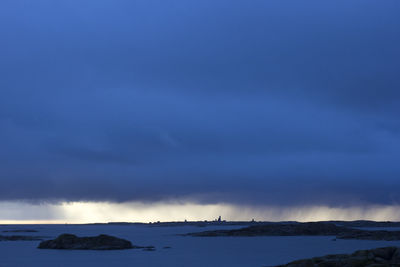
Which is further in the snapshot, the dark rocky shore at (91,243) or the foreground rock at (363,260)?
the dark rocky shore at (91,243)

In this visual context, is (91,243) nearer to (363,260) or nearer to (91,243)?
(91,243)

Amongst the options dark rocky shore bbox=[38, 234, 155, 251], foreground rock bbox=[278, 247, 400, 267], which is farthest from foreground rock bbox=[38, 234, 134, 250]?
foreground rock bbox=[278, 247, 400, 267]

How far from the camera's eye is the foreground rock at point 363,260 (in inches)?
1946

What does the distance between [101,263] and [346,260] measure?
48.9 meters

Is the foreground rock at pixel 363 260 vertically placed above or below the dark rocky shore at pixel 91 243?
below

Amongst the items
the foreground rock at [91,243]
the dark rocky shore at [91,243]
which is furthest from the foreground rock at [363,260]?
the foreground rock at [91,243]

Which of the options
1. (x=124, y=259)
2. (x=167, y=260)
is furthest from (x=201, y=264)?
(x=124, y=259)

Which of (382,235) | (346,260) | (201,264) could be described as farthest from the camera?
(382,235)

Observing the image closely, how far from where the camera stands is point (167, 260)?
319 ft

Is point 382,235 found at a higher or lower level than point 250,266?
higher

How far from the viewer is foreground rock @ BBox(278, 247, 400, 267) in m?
49.4

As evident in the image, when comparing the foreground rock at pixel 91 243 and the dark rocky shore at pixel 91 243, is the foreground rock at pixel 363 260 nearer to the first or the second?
the dark rocky shore at pixel 91 243

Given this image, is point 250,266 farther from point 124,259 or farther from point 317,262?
point 317,262

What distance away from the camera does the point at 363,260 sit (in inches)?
1961
